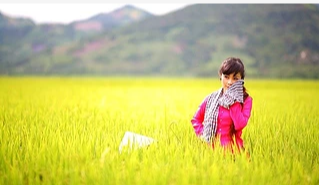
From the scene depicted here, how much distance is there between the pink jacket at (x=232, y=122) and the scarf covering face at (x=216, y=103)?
0.12 ft

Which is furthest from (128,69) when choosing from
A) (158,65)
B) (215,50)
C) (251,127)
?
(251,127)

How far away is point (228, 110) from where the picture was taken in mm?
2564

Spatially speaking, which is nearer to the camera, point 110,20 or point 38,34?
point 38,34

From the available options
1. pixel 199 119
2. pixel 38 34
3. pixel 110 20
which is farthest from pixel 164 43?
pixel 199 119

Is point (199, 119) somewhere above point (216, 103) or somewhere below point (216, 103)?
below

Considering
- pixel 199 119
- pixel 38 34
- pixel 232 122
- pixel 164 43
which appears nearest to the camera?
pixel 232 122

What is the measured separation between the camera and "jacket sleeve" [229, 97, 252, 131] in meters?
2.45

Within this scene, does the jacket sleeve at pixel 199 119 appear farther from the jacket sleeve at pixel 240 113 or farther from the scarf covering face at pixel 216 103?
the jacket sleeve at pixel 240 113

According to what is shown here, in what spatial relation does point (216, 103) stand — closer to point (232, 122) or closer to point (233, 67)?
point (232, 122)

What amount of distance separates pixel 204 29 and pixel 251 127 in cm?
3905

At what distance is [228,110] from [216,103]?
101 mm

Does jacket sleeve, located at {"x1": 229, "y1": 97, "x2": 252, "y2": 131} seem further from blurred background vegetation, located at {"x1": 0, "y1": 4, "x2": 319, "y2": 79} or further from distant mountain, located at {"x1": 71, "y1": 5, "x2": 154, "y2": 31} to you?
distant mountain, located at {"x1": 71, "y1": 5, "x2": 154, "y2": 31}

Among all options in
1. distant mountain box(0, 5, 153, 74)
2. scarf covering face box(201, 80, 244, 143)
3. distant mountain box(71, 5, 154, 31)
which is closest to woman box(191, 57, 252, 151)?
scarf covering face box(201, 80, 244, 143)

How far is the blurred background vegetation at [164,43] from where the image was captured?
101 feet
